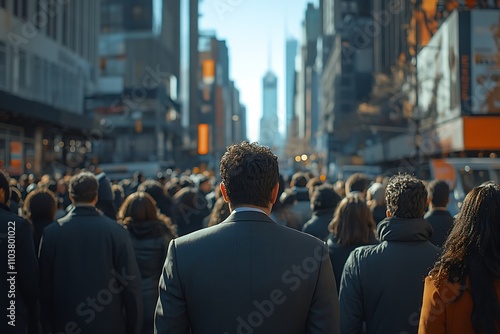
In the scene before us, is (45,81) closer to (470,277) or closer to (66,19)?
(66,19)

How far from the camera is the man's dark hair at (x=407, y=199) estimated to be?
15.6 feet

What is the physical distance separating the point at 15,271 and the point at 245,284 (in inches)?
116

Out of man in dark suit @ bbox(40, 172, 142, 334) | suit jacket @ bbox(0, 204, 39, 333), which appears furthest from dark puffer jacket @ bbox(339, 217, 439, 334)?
suit jacket @ bbox(0, 204, 39, 333)

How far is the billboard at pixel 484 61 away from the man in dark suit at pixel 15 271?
37.1 metres

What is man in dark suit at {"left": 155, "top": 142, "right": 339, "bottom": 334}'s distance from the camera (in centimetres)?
317

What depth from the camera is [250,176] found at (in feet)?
10.8

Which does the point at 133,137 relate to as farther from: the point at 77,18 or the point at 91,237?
the point at 91,237

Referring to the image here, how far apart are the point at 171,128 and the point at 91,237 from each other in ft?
319

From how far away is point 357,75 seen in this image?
378 feet

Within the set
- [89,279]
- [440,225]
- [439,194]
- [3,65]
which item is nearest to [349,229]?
[440,225]

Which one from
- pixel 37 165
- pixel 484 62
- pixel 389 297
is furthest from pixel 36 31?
pixel 389 297

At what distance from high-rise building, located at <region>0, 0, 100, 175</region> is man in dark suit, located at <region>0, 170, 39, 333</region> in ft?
81.6

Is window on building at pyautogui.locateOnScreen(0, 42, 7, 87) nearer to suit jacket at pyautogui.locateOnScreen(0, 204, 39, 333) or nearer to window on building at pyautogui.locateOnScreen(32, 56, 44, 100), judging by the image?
window on building at pyautogui.locateOnScreen(32, 56, 44, 100)

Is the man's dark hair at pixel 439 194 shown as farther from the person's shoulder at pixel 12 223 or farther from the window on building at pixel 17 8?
the window on building at pixel 17 8
